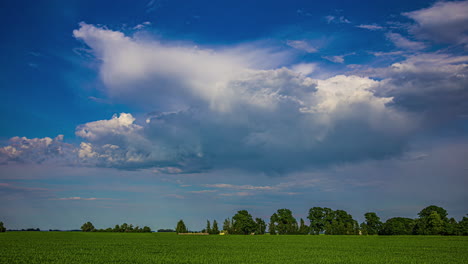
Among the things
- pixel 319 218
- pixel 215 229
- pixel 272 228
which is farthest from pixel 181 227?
pixel 319 218

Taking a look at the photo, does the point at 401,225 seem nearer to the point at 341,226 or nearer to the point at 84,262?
the point at 341,226

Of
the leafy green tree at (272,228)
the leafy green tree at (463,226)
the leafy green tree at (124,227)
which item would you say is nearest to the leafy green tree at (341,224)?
the leafy green tree at (272,228)

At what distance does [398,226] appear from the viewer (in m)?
153

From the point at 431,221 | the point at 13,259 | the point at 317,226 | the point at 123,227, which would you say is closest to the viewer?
the point at 13,259

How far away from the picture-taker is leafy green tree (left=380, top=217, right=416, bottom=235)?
150m

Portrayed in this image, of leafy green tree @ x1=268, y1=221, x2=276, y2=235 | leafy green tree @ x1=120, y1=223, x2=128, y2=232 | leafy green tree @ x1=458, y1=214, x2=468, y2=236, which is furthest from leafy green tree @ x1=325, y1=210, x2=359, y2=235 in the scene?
leafy green tree @ x1=120, y1=223, x2=128, y2=232

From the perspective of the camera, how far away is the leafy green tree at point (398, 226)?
493 ft

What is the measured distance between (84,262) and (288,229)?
136 meters

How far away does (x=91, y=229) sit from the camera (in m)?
158

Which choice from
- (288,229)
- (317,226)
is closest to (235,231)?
(288,229)

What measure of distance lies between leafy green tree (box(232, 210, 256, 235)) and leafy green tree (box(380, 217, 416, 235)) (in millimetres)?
62941

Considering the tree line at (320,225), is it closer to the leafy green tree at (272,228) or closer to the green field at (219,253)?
the leafy green tree at (272,228)

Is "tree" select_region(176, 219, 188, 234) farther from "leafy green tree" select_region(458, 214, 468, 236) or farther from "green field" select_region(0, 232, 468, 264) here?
"leafy green tree" select_region(458, 214, 468, 236)

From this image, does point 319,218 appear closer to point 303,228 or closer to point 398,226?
point 303,228
